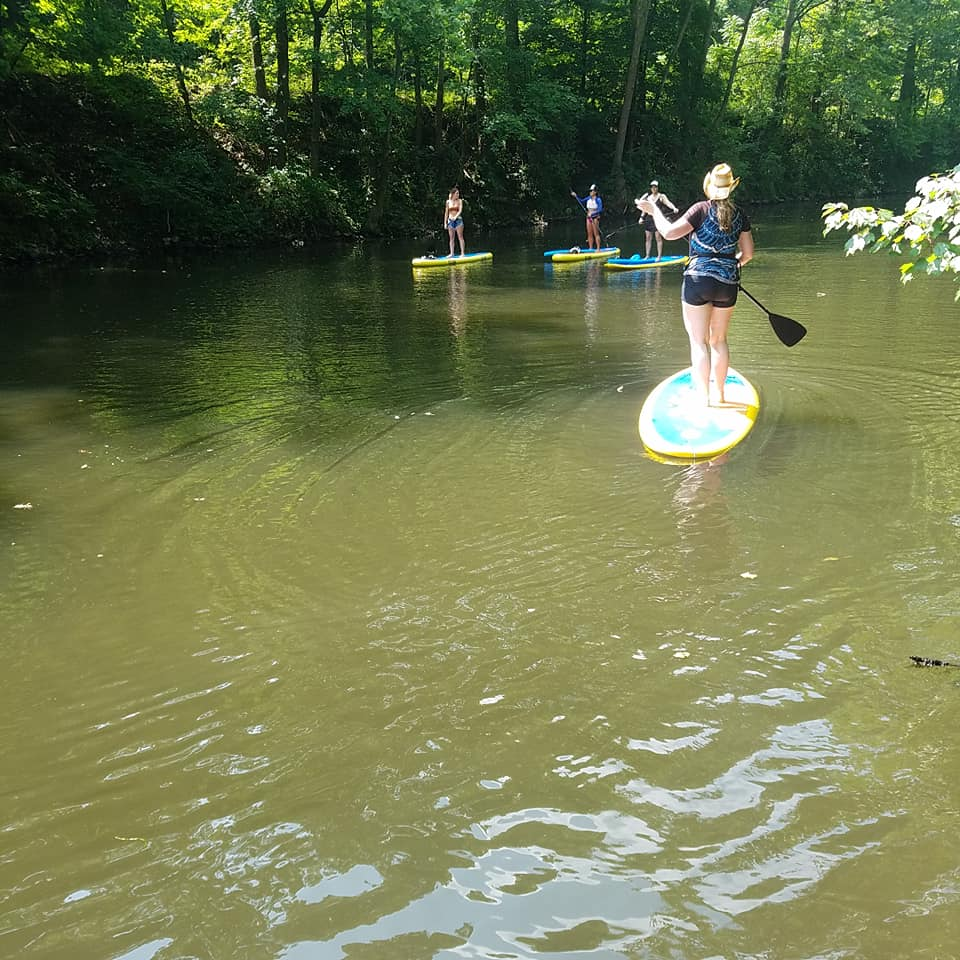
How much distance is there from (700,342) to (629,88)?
99.0ft

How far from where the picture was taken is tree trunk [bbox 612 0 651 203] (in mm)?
33125

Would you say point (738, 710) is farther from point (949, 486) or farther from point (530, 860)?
point (949, 486)

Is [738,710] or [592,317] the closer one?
[738,710]

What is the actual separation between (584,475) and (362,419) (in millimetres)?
2370

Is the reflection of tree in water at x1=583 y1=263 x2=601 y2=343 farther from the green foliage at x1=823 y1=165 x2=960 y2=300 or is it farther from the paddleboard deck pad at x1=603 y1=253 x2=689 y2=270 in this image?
the green foliage at x1=823 y1=165 x2=960 y2=300

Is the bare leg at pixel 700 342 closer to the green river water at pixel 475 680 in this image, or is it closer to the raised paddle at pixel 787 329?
the green river water at pixel 475 680

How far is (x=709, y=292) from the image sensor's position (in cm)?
669

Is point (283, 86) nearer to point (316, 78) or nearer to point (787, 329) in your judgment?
point (316, 78)

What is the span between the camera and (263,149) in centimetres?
2556

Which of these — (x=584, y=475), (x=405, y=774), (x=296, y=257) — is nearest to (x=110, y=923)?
(x=405, y=774)

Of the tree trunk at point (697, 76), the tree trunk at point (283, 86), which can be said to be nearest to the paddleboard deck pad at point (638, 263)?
the tree trunk at point (283, 86)

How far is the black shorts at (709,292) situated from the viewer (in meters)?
6.66

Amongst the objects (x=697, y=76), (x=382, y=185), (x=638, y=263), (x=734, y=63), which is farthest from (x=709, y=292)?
(x=734, y=63)

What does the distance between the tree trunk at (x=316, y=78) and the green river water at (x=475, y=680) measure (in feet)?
61.4
